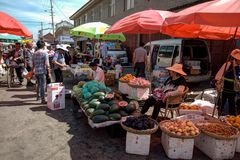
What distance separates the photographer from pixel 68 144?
174 inches

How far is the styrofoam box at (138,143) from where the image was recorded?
400cm

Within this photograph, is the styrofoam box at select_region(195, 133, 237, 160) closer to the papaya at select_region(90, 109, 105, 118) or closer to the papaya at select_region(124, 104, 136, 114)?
the papaya at select_region(124, 104, 136, 114)

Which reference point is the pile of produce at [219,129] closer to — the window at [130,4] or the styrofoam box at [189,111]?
the styrofoam box at [189,111]

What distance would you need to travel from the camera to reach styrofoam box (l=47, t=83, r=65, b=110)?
639 centimetres

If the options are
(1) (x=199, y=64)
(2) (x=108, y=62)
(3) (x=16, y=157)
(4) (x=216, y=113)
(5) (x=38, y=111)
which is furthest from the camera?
(2) (x=108, y=62)

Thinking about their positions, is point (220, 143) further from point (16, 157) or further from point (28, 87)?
point (28, 87)

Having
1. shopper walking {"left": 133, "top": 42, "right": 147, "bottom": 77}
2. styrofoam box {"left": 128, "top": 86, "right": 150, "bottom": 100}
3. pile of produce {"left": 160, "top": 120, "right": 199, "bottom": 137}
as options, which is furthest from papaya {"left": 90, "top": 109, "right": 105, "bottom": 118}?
shopper walking {"left": 133, "top": 42, "right": 147, "bottom": 77}

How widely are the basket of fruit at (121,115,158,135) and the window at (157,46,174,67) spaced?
6.01 m

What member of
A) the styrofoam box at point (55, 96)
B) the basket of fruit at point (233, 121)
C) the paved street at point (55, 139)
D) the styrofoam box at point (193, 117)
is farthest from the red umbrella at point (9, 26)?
the basket of fruit at point (233, 121)

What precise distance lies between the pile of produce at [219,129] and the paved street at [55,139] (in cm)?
51

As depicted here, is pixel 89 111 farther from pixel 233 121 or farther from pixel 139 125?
pixel 233 121

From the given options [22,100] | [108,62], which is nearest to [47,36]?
[108,62]

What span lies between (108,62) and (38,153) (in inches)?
427

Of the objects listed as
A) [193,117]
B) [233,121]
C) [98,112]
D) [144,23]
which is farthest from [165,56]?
[98,112]
